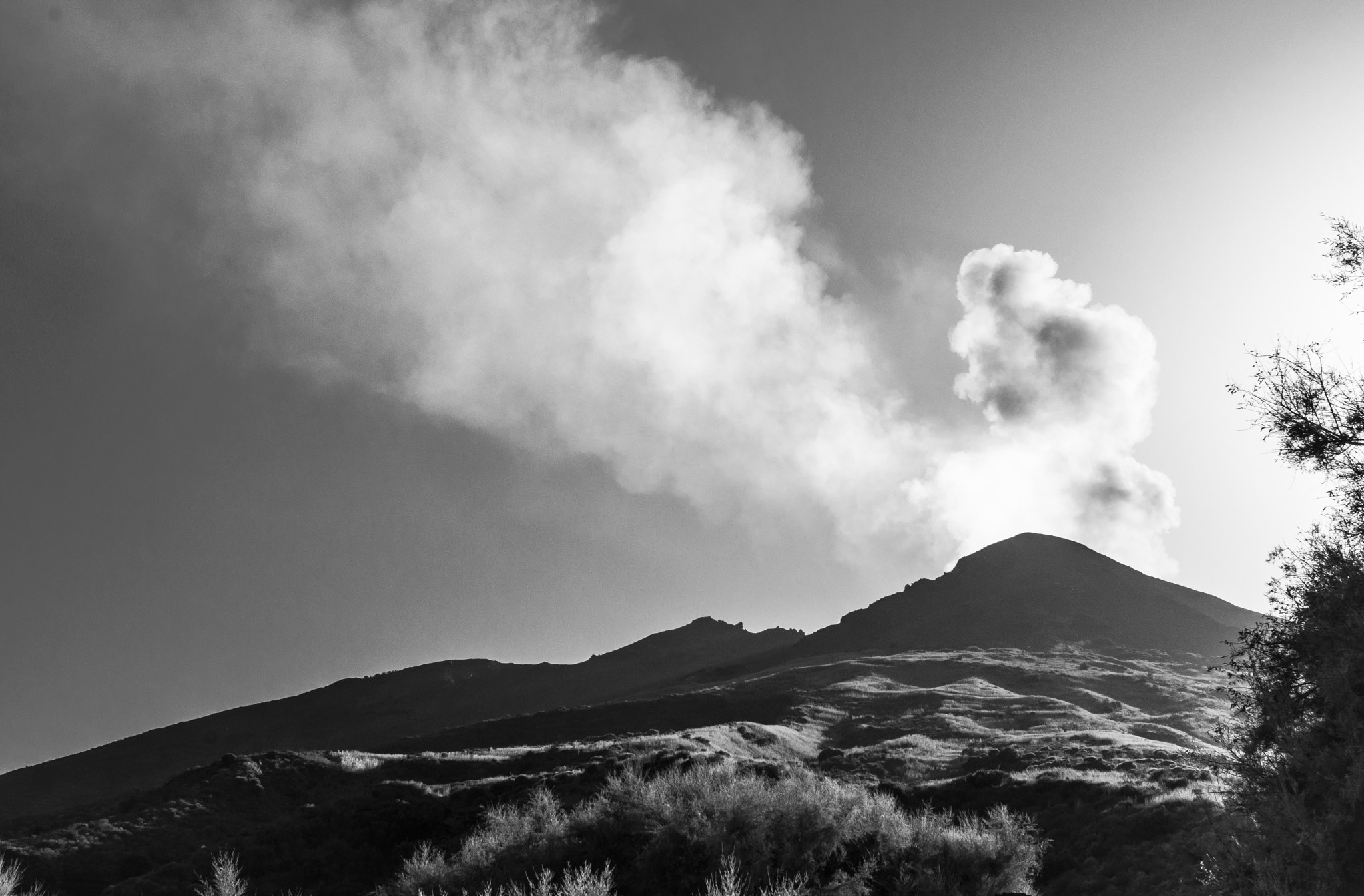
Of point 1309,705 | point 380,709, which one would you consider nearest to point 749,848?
point 1309,705

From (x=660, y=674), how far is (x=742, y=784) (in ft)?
336

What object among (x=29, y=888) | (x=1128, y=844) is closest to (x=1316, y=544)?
(x=1128, y=844)

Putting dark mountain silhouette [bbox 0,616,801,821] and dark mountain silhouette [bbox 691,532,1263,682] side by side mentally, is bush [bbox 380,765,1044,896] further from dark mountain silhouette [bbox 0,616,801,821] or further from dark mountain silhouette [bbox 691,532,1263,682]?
dark mountain silhouette [bbox 691,532,1263,682]

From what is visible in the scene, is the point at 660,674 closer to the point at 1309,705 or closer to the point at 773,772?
the point at 773,772

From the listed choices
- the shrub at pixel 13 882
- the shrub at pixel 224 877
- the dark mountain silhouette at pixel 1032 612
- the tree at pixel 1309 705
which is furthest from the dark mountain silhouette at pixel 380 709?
→ the tree at pixel 1309 705

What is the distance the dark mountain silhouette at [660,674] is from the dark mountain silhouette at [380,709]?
332 millimetres

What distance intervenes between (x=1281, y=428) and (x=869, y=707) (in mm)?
56726

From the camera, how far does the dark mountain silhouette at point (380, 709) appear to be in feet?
280

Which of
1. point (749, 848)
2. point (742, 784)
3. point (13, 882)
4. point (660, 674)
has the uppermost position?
point (660, 674)

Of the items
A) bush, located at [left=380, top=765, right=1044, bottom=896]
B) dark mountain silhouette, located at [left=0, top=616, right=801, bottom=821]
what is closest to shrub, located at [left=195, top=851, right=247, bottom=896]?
bush, located at [left=380, top=765, right=1044, bottom=896]

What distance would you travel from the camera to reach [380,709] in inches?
4601

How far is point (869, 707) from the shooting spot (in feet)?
218

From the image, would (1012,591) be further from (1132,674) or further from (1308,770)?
(1308,770)

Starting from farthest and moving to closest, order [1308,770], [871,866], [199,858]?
[199,858]
[871,866]
[1308,770]
